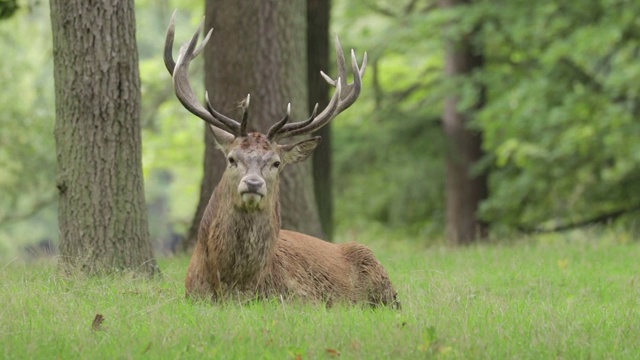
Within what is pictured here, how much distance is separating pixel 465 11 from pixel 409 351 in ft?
43.1

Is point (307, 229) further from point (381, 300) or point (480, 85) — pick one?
point (480, 85)

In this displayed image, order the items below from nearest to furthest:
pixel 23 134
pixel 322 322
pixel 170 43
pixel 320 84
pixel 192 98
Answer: pixel 322 322, pixel 192 98, pixel 170 43, pixel 320 84, pixel 23 134

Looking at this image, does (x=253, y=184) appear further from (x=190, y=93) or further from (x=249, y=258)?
(x=190, y=93)

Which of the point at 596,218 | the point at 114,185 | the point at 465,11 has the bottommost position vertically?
the point at 596,218

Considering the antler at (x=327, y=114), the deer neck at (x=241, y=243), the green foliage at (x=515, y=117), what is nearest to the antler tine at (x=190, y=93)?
the antler at (x=327, y=114)

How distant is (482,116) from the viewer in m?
19.2

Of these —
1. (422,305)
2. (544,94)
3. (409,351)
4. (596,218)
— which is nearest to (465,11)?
(544,94)

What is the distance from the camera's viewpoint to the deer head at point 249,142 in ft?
27.2

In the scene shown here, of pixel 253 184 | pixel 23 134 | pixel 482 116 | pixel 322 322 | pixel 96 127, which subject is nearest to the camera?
pixel 322 322

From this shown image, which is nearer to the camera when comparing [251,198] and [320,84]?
[251,198]

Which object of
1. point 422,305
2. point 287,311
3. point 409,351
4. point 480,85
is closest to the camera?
point 409,351

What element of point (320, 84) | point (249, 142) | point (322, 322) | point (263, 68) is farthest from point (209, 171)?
point (322, 322)

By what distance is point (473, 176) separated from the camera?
21000mm

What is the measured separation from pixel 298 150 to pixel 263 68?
375cm
